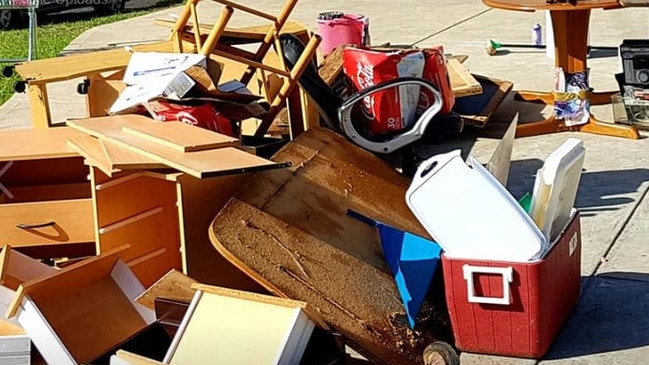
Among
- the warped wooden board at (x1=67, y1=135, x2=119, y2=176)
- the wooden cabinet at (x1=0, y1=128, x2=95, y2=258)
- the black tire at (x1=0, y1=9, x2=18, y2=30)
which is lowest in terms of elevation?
the black tire at (x1=0, y1=9, x2=18, y2=30)

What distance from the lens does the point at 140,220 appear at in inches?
169

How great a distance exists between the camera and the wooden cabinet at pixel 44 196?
14.5 feet

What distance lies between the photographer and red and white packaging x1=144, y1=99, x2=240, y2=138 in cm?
441

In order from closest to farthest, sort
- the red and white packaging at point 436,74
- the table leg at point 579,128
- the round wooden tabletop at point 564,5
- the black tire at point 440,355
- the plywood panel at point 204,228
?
1. the black tire at point 440,355
2. the plywood panel at point 204,228
3. the red and white packaging at point 436,74
4. the round wooden tabletop at point 564,5
5. the table leg at point 579,128

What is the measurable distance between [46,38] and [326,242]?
8270 mm

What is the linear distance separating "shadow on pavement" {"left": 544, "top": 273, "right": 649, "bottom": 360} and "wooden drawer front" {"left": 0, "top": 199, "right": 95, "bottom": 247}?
197 centimetres

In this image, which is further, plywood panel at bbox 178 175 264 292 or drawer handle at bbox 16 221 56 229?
drawer handle at bbox 16 221 56 229

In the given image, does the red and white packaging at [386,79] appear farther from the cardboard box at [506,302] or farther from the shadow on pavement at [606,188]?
the cardboard box at [506,302]

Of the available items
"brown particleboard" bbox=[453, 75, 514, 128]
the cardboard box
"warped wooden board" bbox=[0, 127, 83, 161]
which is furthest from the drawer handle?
"brown particleboard" bbox=[453, 75, 514, 128]

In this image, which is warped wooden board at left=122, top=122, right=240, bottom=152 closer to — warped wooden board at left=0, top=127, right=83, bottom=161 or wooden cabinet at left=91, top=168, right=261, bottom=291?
wooden cabinet at left=91, top=168, right=261, bottom=291

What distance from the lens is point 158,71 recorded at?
15.4ft

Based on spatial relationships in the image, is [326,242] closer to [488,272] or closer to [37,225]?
[488,272]

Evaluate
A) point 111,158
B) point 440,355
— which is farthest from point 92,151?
point 440,355

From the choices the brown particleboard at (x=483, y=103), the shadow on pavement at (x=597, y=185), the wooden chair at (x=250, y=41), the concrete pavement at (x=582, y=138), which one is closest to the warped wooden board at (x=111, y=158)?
the wooden chair at (x=250, y=41)
